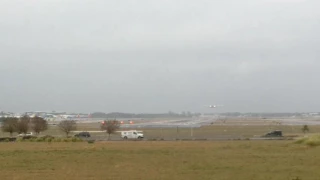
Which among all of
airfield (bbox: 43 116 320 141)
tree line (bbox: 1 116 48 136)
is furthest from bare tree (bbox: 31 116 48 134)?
airfield (bbox: 43 116 320 141)

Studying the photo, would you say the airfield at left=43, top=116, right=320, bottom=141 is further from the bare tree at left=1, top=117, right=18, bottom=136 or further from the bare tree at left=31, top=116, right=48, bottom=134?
the bare tree at left=1, top=117, right=18, bottom=136

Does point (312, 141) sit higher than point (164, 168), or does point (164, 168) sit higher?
point (312, 141)

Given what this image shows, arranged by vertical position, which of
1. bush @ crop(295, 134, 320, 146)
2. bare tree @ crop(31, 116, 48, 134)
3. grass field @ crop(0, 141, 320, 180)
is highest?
bare tree @ crop(31, 116, 48, 134)

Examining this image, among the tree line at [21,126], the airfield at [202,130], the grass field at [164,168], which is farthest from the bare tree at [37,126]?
the grass field at [164,168]

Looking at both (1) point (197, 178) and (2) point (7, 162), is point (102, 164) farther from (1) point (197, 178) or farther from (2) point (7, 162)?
(1) point (197, 178)

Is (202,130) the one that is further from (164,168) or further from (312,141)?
(164,168)

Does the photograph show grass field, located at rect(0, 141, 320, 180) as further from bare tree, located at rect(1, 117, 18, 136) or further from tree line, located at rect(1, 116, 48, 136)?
bare tree, located at rect(1, 117, 18, 136)

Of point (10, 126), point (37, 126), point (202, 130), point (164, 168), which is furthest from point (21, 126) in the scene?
point (164, 168)

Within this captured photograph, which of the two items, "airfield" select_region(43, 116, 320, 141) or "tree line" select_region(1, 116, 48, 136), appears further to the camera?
"tree line" select_region(1, 116, 48, 136)

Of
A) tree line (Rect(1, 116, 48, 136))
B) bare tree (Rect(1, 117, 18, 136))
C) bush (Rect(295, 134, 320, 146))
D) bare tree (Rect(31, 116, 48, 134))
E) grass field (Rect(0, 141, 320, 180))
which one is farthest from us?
bare tree (Rect(31, 116, 48, 134))

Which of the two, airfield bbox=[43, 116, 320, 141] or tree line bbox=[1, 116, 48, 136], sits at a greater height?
tree line bbox=[1, 116, 48, 136]

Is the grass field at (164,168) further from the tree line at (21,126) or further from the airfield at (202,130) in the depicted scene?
the tree line at (21,126)

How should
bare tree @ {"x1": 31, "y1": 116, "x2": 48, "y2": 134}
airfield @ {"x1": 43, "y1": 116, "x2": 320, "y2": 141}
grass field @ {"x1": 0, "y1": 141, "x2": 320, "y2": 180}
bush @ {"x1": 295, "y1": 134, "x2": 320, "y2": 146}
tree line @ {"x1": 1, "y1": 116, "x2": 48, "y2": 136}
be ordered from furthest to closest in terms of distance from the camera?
bare tree @ {"x1": 31, "y1": 116, "x2": 48, "y2": 134} → tree line @ {"x1": 1, "y1": 116, "x2": 48, "y2": 136} → airfield @ {"x1": 43, "y1": 116, "x2": 320, "y2": 141} → bush @ {"x1": 295, "y1": 134, "x2": 320, "y2": 146} → grass field @ {"x1": 0, "y1": 141, "x2": 320, "y2": 180}

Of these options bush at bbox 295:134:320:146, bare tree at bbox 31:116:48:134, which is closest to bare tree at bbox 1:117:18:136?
bare tree at bbox 31:116:48:134
